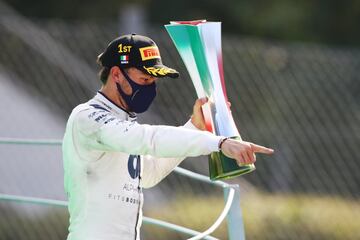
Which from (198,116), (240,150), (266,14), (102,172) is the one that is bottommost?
(266,14)

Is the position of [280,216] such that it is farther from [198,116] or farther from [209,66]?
[209,66]

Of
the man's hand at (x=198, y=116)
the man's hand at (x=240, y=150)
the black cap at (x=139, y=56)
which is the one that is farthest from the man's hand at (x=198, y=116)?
the man's hand at (x=240, y=150)

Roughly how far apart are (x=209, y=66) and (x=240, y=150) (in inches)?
19.9

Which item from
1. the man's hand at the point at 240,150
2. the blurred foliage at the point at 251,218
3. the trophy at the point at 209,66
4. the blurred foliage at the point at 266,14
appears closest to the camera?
the man's hand at the point at 240,150

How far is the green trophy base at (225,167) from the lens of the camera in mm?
4953

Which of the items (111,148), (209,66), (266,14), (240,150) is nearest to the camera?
(240,150)

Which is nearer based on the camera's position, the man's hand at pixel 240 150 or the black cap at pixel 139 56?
the man's hand at pixel 240 150

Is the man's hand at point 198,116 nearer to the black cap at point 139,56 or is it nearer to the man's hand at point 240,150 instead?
the black cap at point 139,56

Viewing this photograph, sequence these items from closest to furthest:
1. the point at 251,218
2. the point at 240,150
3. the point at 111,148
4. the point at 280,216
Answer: the point at 240,150
the point at 111,148
the point at 251,218
the point at 280,216

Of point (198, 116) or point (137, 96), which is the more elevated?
point (137, 96)

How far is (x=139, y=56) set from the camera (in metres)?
5.09

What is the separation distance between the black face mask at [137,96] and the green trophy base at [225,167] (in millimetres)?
348

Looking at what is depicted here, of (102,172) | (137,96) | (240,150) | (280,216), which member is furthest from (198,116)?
(280,216)

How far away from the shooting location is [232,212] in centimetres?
534
